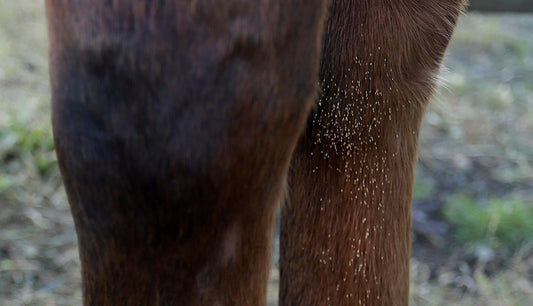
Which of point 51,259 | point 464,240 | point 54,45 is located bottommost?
point 51,259

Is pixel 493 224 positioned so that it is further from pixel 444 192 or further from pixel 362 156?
pixel 362 156

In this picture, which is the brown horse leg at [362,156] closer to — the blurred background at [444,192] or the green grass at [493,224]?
the blurred background at [444,192]

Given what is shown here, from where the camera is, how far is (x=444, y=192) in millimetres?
2049

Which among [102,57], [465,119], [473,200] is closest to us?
[102,57]

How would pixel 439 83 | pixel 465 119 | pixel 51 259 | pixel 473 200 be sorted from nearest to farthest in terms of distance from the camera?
pixel 439 83 → pixel 51 259 → pixel 473 200 → pixel 465 119

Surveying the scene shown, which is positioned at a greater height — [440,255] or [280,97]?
[280,97]

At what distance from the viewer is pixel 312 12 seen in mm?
542

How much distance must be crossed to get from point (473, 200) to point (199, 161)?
159 centimetres

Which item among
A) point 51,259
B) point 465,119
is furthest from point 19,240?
point 465,119

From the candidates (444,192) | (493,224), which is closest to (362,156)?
(493,224)

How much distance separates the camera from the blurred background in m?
1.65

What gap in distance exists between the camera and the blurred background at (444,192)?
1.65 metres

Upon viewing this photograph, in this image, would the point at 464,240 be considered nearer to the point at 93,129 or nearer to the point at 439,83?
the point at 439,83

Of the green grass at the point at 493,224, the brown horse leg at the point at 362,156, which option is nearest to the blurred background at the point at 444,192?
the green grass at the point at 493,224
